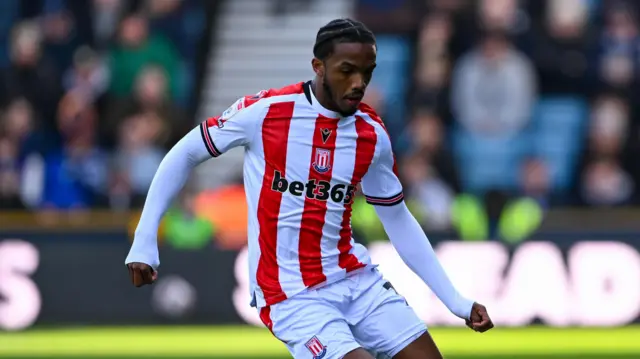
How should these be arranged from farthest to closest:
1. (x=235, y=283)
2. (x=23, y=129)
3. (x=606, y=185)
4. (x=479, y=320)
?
(x=23, y=129), (x=606, y=185), (x=235, y=283), (x=479, y=320)

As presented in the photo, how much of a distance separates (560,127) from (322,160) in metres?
10.6

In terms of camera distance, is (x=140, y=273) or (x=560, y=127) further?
(x=560, y=127)

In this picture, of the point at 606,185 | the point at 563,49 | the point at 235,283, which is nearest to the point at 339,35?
the point at 235,283

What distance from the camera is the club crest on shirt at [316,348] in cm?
590

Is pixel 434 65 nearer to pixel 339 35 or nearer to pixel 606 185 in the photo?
pixel 606 185

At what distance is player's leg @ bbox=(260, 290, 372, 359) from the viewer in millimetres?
5879

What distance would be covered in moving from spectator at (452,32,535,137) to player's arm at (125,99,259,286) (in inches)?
375

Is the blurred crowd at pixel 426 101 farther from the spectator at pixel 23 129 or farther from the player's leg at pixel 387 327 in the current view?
the player's leg at pixel 387 327

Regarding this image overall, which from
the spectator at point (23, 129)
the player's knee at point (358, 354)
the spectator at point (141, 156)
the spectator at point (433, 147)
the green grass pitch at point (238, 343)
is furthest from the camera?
the spectator at point (23, 129)

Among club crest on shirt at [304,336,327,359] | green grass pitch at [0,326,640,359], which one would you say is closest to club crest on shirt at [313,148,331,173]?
club crest on shirt at [304,336,327,359]

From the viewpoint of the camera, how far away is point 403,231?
654 cm

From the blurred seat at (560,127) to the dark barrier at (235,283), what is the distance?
10.4 ft

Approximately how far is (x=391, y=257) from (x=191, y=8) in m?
5.66

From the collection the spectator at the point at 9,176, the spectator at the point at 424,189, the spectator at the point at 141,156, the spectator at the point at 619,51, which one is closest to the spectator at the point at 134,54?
the spectator at the point at 141,156
